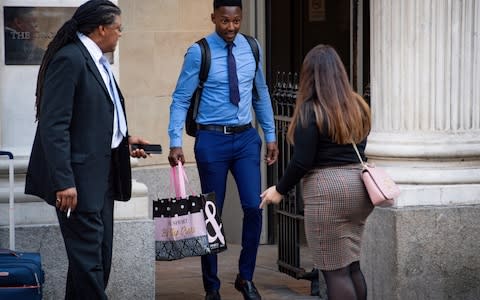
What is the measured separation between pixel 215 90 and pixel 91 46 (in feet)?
5.38

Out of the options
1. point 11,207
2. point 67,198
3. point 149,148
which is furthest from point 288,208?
point 67,198

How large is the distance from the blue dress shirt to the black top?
1.78 m

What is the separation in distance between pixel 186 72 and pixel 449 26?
66.7 inches

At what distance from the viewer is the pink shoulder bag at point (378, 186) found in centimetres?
673

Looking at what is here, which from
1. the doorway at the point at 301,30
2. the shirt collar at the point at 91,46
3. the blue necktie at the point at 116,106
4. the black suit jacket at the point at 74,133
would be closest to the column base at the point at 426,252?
the blue necktie at the point at 116,106

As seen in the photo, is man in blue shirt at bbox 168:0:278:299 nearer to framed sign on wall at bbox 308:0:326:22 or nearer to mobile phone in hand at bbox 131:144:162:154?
mobile phone in hand at bbox 131:144:162:154

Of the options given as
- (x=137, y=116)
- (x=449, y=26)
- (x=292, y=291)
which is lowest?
(x=292, y=291)

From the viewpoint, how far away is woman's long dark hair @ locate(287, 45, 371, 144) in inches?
264

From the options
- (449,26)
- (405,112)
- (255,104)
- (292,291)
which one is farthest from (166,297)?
(449,26)

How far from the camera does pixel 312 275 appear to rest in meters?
9.20

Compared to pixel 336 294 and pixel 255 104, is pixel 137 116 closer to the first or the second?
pixel 255 104

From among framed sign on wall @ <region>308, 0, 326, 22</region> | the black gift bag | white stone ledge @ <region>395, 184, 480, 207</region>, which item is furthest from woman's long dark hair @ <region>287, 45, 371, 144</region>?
framed sign on wall @ <region>308, 0, 326, 22</region>

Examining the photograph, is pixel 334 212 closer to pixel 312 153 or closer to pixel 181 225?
pixel 312 153

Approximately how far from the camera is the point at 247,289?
28.6 ft
